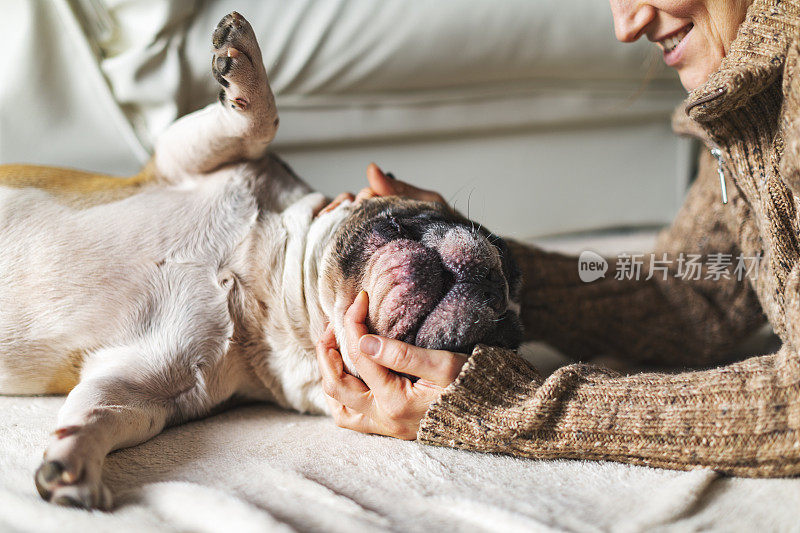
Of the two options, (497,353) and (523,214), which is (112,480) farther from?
(523,214)

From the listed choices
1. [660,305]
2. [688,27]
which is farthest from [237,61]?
[660,305]

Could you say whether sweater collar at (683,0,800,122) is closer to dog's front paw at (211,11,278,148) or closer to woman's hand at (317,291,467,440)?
woman's hand at (317,291,467,440)

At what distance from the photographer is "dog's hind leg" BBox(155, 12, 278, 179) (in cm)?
124

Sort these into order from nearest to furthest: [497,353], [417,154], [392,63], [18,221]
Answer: [497,353] → [18,221] → [392,63] → [417,154]

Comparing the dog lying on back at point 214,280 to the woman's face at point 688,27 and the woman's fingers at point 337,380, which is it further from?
the woman's face at point 688,27

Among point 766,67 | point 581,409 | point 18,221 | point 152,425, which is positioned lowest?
point 152,425

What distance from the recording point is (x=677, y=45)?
1.30 m

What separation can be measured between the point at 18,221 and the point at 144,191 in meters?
0.26

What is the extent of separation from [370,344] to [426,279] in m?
0.15

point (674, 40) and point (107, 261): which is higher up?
point (674, 40)

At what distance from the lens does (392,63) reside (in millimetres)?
2025

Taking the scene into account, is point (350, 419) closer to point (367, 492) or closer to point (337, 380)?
point (337, 380)

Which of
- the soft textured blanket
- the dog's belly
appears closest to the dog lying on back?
the dog's belly

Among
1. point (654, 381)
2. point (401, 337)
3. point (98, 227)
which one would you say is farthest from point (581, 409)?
point (98, 227)
